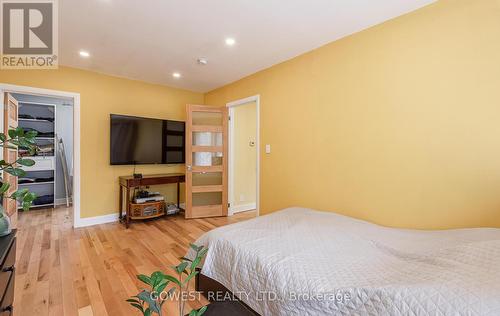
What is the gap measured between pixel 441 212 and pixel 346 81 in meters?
1.49

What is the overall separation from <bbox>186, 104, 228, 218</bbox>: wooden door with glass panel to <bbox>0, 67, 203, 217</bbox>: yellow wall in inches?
33.8

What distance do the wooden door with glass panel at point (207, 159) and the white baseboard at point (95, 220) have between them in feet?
4.24

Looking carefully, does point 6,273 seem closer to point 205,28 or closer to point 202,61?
point 205,28

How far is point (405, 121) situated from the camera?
2.05m

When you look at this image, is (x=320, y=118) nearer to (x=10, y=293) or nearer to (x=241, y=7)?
(x=241, y=7)

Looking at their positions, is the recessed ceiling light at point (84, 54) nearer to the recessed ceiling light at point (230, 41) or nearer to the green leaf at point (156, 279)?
the recessed ceiling light at point (230, 41)

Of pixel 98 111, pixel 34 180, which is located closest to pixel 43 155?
pixel 34 180

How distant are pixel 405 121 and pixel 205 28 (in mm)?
2099

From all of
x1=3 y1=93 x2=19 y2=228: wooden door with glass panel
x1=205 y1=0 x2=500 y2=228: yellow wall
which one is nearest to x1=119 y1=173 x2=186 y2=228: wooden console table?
x1=3 y1=93 x2=19 y2=228: wooden door with glass panel

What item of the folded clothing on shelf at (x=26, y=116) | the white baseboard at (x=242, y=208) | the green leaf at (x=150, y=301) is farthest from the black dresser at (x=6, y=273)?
the folded clothing on shelf at (x=26, y=116)

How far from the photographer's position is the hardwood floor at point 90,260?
1761 millimetres

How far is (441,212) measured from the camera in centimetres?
189

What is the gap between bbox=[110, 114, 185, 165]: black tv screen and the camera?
364cm

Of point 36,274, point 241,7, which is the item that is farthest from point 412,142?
point 36,274
